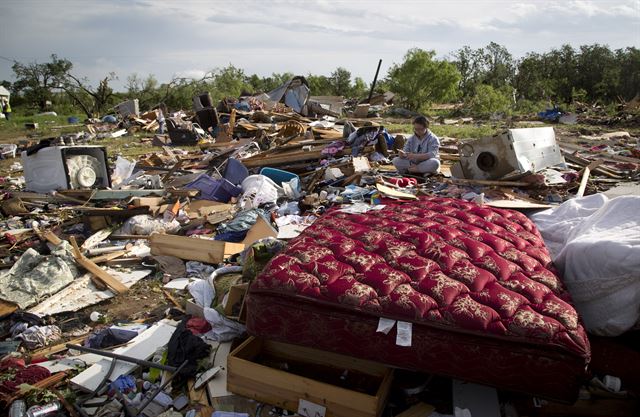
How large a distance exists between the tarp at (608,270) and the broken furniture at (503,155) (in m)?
3.27

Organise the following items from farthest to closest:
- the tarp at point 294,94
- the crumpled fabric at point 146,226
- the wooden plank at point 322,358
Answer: the tarp at point 294,94
the crumpled fabric at point 146,226
the wooden plank at point 322,358

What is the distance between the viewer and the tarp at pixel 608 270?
7.27 feet

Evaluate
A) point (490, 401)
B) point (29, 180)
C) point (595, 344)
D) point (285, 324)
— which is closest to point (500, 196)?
point (595, 344)

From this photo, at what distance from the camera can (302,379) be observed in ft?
7.33

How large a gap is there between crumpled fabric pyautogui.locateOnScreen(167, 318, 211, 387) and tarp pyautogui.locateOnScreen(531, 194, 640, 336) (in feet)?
7.68

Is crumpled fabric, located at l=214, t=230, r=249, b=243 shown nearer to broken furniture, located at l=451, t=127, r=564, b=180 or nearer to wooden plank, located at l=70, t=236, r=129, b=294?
wooden plank, located at l=70, t=236, r=129, b=294

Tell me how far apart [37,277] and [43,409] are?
81.3 inches

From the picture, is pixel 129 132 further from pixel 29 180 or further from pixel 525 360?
pixel 525 360

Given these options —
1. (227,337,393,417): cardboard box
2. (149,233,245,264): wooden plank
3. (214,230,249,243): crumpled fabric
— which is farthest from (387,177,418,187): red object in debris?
(227,337,393,417): cardboard box

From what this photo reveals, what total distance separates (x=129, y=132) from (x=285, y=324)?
15535 mm

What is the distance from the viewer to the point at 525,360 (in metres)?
1.94

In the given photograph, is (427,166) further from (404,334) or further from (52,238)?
(52,238)

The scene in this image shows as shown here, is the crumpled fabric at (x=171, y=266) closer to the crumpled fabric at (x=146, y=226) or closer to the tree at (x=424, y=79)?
the crumpled fabric at (x=146, y=226)

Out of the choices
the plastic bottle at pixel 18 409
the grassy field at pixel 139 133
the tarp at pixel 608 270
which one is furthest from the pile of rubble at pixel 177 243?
the grassy field at pixel 139 133
